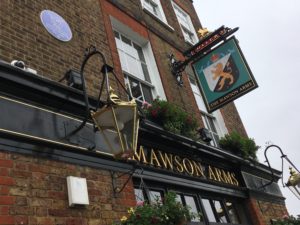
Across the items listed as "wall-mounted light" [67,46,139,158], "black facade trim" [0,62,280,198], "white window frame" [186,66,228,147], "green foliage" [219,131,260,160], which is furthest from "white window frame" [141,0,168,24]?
"wall-mounted light" [67,46,139,158]

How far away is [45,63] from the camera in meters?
5.57

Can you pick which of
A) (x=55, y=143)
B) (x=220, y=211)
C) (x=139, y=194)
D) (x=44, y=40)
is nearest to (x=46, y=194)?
(x=55, y=143)

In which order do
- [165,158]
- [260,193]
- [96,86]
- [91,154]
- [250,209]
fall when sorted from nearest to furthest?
[91,154], [96,86], [165,158], [250,209], [260,193]

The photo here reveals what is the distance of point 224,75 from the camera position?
873 cm

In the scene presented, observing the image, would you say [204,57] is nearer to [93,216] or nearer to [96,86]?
[96,86]

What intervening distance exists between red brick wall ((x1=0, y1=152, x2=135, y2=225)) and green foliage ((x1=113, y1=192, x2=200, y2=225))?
366 millimetres

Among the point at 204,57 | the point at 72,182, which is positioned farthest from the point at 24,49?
the point at 204,57

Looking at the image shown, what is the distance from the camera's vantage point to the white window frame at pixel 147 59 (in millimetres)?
8596

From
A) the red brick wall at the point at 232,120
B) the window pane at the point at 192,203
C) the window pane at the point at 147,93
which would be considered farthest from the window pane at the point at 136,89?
the red brick wall at the point at 232,120

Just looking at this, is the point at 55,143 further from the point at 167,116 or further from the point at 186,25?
the point at 186,25

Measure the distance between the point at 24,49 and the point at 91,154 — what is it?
1.71 meters

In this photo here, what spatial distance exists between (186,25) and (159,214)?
372 inches

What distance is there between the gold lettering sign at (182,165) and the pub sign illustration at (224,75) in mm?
1402

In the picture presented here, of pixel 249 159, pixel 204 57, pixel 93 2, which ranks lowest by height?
pixel 249 159
